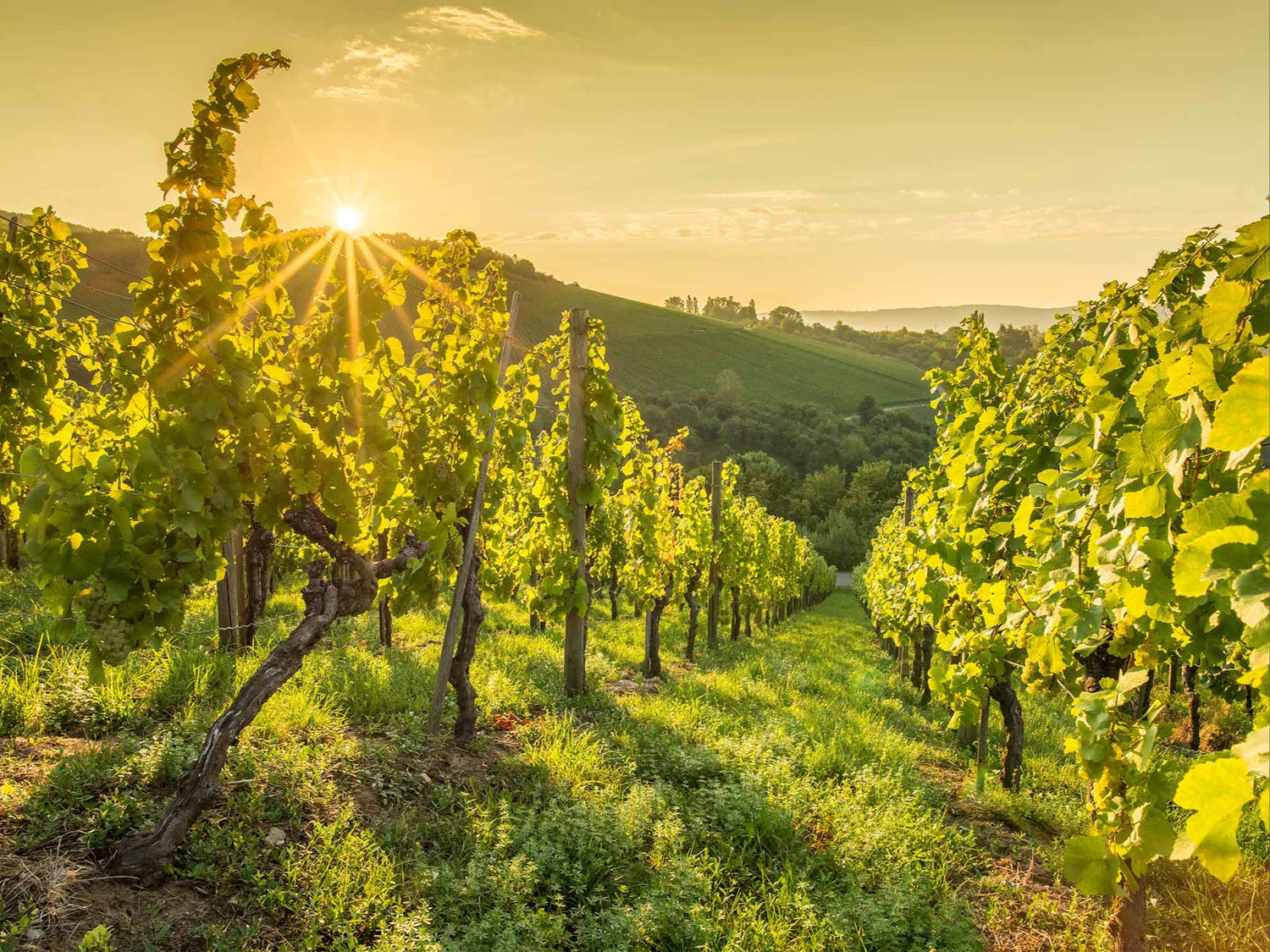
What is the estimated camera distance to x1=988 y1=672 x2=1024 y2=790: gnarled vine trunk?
276 inches

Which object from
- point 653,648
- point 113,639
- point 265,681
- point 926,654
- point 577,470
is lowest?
point 926,654

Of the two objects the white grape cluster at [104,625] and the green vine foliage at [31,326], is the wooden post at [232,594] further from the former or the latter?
the white grape cluster at [104,625]

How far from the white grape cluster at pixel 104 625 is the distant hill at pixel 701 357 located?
57.0 metres

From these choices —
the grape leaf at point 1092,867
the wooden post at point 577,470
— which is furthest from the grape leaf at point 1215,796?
the wooden post at point 577,470

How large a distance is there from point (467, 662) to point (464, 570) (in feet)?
2.66

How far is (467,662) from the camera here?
6230mm

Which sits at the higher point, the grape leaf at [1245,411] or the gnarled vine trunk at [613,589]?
the grape leaf at [1245,411]

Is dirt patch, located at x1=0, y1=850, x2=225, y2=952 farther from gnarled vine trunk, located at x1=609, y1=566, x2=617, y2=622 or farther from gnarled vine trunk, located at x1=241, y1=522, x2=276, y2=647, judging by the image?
gnarled vine trunk, located at x1=609, y1=566, x2=617, y2=622

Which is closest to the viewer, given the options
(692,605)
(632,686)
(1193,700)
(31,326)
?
(31,326)

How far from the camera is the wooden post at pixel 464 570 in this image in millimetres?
5918

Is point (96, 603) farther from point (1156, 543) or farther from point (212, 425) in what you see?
point (1156, 543)

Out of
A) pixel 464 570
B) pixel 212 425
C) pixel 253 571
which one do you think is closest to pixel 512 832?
pixel 464 570

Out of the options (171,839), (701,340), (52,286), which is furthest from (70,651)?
(701,340)

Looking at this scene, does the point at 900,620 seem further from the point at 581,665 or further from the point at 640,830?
the point at 640,830
